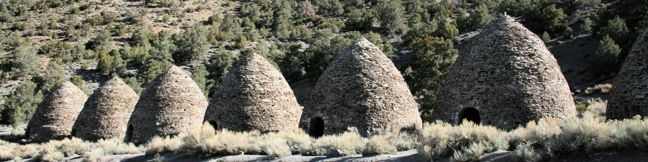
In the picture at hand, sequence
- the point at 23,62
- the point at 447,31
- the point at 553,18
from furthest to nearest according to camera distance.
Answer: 1. the point at 23,62
2. the point at 447,31
3. the point at 553,18

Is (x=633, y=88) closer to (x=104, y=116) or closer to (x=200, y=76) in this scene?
(x=104, y=116)

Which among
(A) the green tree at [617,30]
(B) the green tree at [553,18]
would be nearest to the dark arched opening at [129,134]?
(A) the green tree at [617,30]

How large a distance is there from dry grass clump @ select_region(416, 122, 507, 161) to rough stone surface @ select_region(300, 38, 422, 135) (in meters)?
A: 5.53

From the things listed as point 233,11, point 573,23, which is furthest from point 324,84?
point 233,11

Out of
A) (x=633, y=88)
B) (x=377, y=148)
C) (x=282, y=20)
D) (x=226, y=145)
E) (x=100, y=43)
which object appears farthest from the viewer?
(x=282, y=20)

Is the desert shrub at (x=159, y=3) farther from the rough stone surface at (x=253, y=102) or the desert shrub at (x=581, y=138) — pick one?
the desert shrub at (x=581, y=138)

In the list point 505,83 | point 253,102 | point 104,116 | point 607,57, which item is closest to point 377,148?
point 505,83

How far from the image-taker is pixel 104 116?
26.6 metres

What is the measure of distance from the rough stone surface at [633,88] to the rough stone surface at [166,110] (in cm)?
1491

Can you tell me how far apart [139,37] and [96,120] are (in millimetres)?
55251

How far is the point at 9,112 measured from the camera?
54.5 meters

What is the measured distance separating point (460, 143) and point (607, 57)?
42.5 metres

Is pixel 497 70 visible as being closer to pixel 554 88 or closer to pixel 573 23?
pixel 554 88

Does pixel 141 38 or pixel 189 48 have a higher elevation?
pixel 141 38
